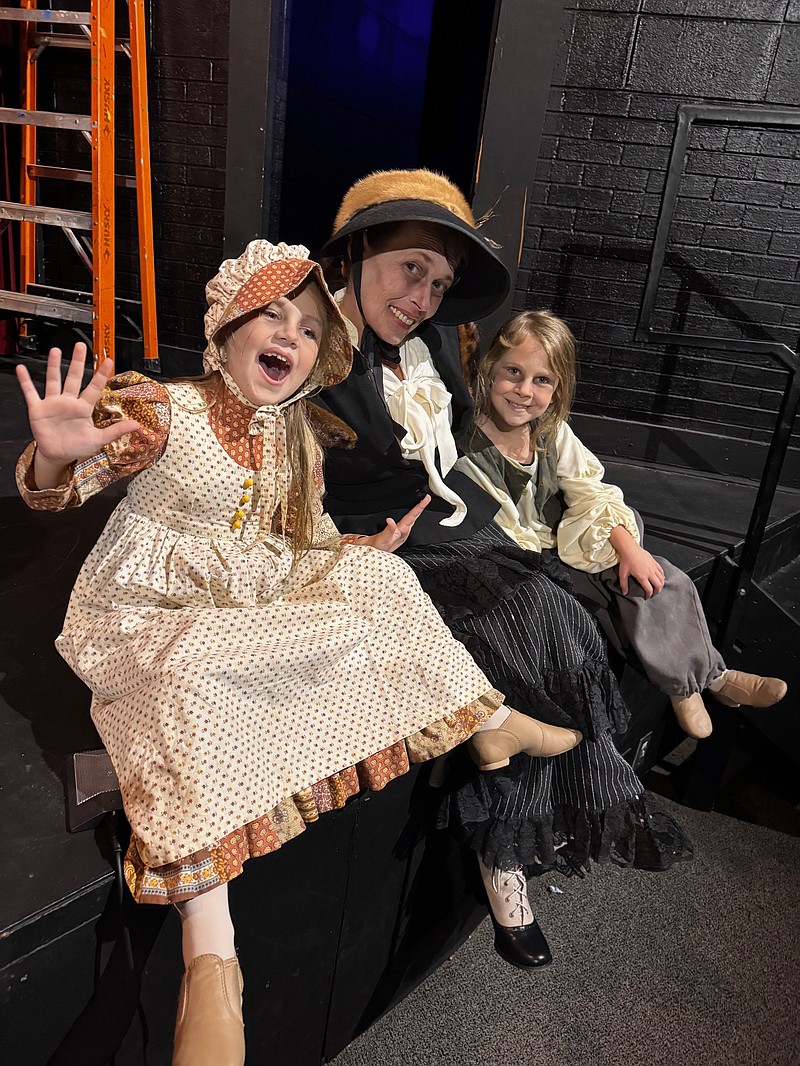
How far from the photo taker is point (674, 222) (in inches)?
125

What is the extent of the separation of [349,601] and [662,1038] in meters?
1.22

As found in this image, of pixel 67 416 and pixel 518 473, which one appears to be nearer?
pixel 67 416

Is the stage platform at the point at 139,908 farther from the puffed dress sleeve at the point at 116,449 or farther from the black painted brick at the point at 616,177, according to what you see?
the black painted brick at the point at 616,177

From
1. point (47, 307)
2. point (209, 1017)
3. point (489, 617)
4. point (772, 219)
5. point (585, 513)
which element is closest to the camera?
point (209, 1017)

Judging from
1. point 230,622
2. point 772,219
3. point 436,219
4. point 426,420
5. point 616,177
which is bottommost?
point 230,622

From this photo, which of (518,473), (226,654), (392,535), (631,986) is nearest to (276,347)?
(392,535)

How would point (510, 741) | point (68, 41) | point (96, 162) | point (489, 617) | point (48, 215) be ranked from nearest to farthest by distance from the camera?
point (510, 741), point (489, 617), point (96, 162), point (48, 215), point (68, 41)

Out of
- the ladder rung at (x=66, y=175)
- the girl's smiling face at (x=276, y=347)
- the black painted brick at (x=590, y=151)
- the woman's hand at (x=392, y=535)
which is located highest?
the black painted brick at (x=590, y=151)

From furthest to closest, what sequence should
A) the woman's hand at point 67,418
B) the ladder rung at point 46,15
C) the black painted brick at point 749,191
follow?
the black painted brick at point 749,191
the ladder rung at point 46,15
the woman's hand at point 67,418

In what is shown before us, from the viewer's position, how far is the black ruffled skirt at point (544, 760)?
4.85ft

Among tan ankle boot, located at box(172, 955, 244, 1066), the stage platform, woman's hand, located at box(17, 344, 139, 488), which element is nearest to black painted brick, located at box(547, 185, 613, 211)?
the stage platform

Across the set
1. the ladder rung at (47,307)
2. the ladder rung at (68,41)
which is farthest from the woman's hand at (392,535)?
the ladder rung at (68,41)

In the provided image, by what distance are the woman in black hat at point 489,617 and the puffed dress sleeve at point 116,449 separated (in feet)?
1.34

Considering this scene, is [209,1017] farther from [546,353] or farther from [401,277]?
[546,353]
